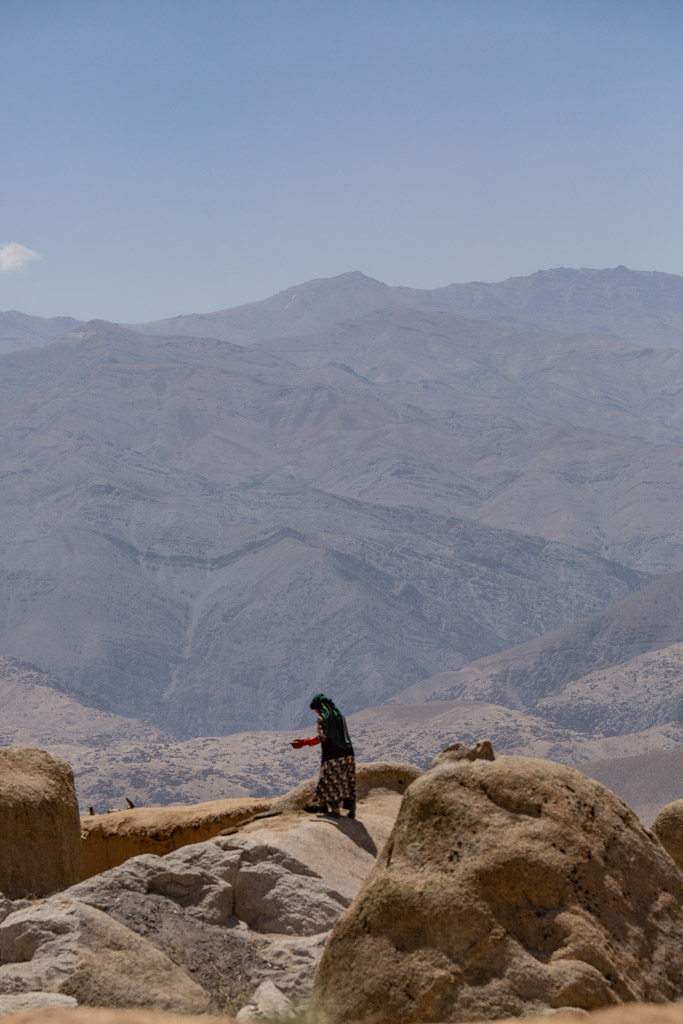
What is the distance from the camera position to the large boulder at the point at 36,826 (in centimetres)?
1008

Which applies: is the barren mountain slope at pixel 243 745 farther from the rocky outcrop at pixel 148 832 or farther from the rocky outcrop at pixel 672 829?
the rocky outcrop at pixel 672 829

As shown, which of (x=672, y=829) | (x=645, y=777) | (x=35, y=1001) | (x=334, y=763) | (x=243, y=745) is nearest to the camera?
(x=35, y=1001)

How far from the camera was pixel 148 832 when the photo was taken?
1625 cm

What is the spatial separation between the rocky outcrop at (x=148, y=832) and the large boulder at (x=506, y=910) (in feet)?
31.2

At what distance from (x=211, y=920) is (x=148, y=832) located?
314 inches

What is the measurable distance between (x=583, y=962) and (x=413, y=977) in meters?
0.87

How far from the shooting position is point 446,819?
22.5ft

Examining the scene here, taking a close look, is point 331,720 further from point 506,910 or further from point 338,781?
point 506,910

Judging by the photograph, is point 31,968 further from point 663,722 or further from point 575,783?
point 663,722

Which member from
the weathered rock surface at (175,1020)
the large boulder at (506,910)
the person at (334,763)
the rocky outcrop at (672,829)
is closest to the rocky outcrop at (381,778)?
the person at (334,763)

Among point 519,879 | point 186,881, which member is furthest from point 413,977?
point 186,881

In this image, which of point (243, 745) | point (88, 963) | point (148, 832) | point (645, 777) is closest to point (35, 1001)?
point (88, 963)

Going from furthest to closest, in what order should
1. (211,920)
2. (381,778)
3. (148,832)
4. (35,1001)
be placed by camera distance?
(148,832) → (381,778) → (211,920) → (35,1001)

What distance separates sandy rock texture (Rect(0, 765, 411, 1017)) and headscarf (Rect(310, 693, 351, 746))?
1.42 meters
